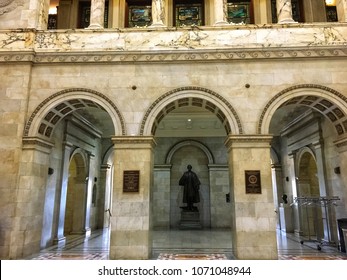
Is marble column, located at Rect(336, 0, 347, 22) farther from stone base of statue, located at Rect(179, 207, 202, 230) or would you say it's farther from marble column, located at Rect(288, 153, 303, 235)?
stone base of statue, located at Rect(179, 207, 202, 230)

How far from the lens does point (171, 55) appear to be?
874 centimetres

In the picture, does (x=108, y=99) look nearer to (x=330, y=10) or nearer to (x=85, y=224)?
(x=85, y=224)

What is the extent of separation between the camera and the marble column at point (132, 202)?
7742 mm

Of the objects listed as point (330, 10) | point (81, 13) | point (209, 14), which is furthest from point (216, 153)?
point (81, 13)

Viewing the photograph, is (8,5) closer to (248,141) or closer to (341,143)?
(248,141)

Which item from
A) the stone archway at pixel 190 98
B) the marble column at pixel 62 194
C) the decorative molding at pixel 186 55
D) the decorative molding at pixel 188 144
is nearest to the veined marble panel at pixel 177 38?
the decorative molding at pixel 186 55

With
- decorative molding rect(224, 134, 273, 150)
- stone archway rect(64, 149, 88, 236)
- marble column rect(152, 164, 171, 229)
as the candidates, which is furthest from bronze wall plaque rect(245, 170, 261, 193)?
stone archway rect(64, 149, 88, 236)

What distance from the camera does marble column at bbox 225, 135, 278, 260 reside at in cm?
761

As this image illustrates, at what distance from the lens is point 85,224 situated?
13.2 metres

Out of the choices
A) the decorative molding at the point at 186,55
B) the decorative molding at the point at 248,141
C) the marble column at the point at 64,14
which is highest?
the marble column at the point at 64,14

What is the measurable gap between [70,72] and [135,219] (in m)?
4.87

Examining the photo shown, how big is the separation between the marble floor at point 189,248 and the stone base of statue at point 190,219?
2747 mm

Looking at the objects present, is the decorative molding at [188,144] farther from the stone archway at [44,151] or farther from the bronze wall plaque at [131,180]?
the bronze wall plaque at [131,180]

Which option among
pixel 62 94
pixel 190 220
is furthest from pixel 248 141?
pixel 190 220
